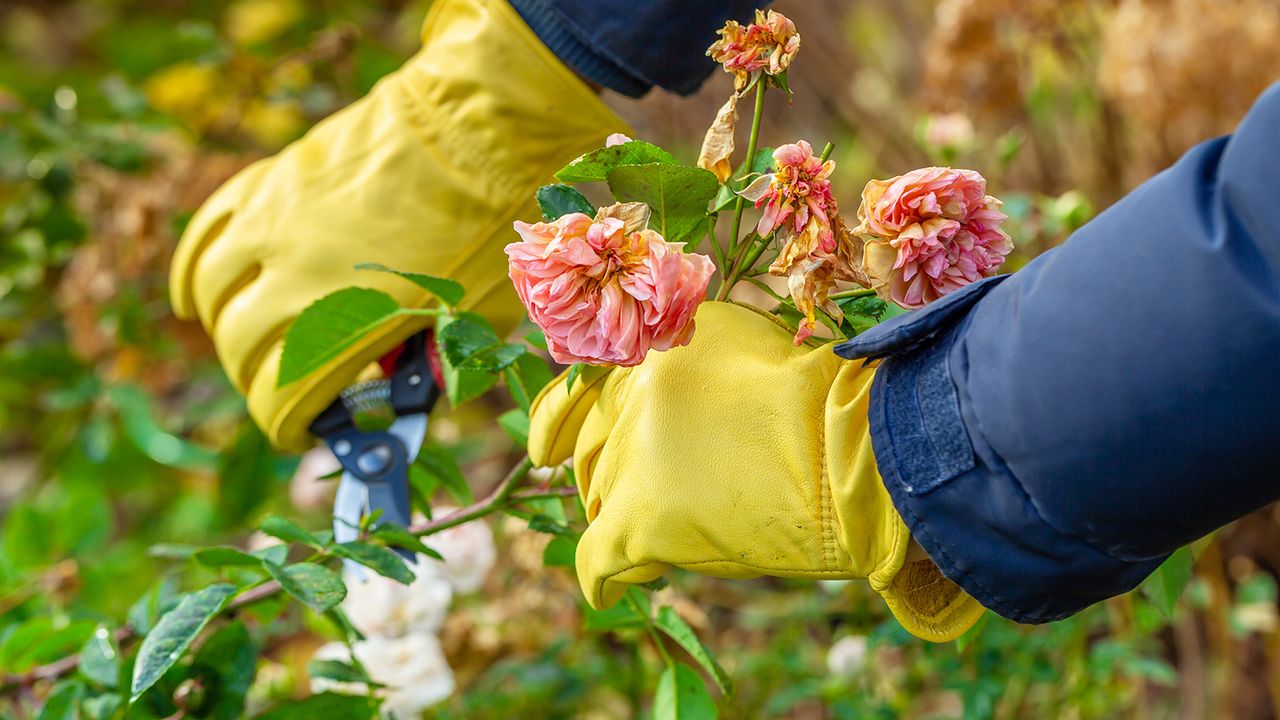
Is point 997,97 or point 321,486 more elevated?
point 997,97

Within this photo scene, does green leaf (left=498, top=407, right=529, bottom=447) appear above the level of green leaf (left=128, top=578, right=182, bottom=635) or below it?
above

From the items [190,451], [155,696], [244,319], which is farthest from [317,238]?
[190,451]

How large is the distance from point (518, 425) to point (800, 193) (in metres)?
0.32

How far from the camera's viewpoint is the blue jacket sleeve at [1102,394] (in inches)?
17.1

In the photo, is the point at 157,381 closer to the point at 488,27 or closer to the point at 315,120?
the point at 315,120

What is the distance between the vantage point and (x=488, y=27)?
0.85 metres

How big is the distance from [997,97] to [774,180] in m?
1.21

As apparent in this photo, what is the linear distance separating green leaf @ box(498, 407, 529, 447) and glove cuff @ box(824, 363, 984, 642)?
0.87 feet

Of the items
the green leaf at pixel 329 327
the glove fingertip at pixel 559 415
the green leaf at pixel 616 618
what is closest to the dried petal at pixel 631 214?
the glove fingertip at pixel 559 415

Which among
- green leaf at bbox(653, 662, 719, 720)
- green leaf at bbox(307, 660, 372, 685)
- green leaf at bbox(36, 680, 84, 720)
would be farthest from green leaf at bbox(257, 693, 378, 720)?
green leaf at bbox(653, 662, 719, 720)

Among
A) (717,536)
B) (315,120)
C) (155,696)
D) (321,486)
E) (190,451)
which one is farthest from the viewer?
(315,120)

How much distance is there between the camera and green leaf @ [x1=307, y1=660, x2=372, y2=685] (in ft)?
2.67

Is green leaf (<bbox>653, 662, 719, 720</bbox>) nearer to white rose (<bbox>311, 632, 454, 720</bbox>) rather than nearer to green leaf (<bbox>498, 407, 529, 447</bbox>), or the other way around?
green leaf (<bbox>498, 407, 529, 447</bbox>)

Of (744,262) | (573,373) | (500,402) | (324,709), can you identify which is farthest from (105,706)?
(500,402)
